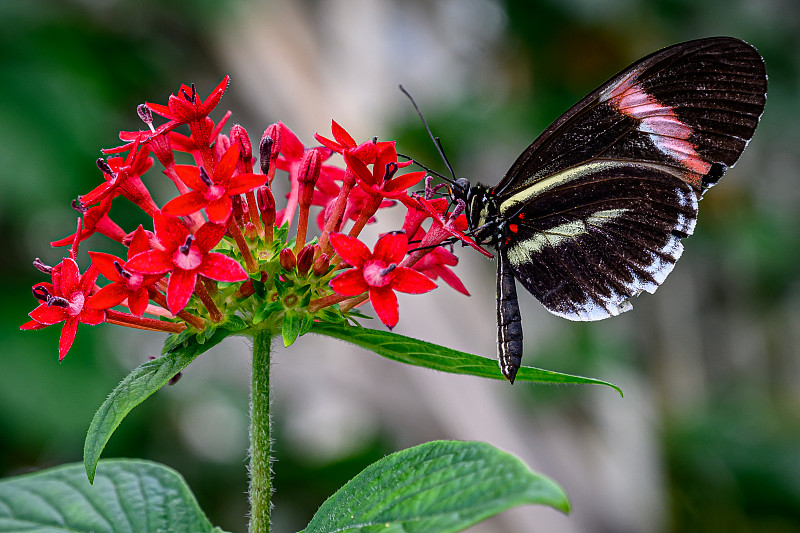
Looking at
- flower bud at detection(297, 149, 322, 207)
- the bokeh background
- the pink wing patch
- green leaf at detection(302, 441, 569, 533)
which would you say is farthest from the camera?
the bokeh background

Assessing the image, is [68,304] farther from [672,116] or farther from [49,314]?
[672,116]

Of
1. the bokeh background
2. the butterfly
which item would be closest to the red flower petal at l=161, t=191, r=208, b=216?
the butterfly

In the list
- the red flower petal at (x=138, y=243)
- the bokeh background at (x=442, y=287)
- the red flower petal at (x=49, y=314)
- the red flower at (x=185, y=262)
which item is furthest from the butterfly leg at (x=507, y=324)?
the bokeh background at (x=442, y=287)

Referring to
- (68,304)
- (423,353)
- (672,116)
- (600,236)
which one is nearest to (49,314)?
(68,304)

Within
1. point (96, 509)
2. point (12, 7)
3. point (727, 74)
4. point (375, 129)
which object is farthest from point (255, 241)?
point (375, 129)

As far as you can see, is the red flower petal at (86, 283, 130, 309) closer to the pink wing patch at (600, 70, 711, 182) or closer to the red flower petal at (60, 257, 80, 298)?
the red flower petal at (60, 257, 80, 298)

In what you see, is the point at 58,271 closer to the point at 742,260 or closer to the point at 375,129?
the point at 375,129
